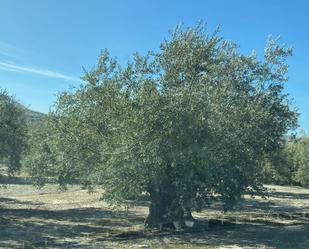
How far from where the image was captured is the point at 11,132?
37062 mm

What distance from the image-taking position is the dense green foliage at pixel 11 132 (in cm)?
3659

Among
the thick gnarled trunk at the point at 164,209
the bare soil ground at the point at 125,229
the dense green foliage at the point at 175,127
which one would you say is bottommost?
the bare soil ground at the point at 125,229

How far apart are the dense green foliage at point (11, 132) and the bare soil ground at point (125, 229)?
165 inches

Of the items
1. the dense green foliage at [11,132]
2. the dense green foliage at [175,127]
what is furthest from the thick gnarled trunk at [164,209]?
the dense green foliage at [11,132]

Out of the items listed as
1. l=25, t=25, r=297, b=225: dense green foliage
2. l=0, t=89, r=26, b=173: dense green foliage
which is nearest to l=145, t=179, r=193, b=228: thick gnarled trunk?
l=25, t=25, r=297, b=225: dense green foliage

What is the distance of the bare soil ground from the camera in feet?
80.2

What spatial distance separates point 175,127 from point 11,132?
17.4m

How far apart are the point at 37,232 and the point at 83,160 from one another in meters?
4.88

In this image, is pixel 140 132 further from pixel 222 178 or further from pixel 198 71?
pixel 198 71

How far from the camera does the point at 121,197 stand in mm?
25406

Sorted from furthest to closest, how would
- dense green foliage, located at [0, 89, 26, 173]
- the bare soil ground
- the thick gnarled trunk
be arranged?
dense green foliage, located at [0, 89, 26, 173] → the thick gnarled trunk → the bare soil ground

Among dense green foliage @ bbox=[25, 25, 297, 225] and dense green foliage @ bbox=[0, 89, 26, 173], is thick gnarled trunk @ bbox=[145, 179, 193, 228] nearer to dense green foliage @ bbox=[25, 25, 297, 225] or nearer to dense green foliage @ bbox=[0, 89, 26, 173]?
dense green foliage @ bbox=[25, 25, 297, 225]

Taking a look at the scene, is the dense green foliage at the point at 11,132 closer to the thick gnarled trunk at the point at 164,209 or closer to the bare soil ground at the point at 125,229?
the bare soil ground at the point at 125,229

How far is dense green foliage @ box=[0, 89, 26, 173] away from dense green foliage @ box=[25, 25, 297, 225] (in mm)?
3866
